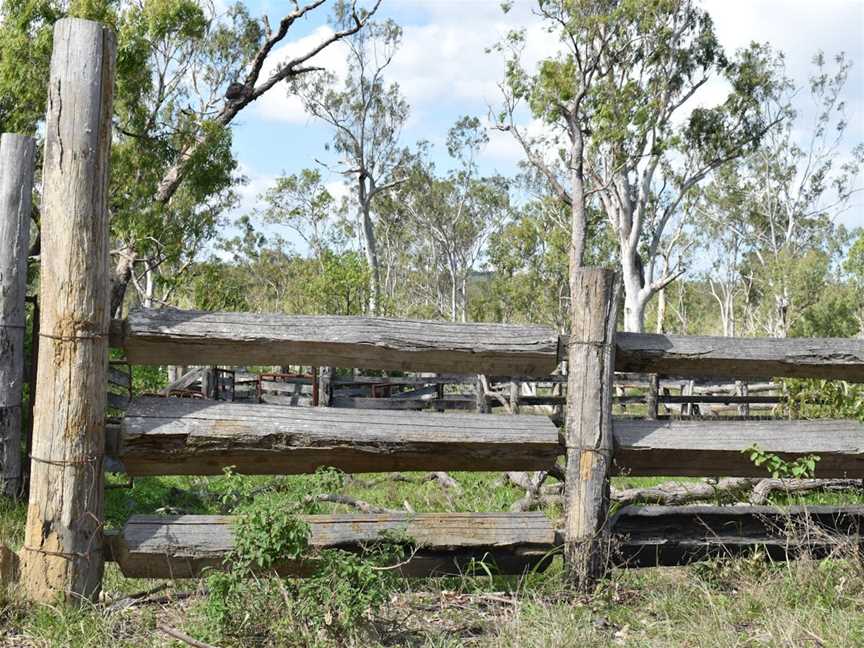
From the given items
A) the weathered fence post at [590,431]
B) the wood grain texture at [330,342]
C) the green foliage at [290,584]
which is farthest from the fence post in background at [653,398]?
the green foliage at [290,584]

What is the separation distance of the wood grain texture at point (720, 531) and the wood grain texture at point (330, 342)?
0.94m

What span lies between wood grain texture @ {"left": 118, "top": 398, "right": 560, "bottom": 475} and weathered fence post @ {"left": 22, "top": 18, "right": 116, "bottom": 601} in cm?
22

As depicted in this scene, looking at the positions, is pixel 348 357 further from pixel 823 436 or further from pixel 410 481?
pixel 410 481

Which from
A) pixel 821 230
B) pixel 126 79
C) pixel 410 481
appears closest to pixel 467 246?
pixel 821 230

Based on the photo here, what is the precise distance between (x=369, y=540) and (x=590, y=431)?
112cm

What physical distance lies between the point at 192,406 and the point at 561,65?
2379cm

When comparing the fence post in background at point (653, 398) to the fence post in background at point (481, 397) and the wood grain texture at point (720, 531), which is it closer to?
the fence post in background at point (481, 397)

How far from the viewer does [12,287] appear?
242 inches

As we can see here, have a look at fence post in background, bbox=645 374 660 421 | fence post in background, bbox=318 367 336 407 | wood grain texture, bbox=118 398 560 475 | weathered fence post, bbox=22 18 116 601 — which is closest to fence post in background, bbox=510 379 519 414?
fence post in background, bbox=645 374 660 421

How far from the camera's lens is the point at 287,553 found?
3201 mm

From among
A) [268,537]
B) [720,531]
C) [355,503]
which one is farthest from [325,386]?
[268,537]

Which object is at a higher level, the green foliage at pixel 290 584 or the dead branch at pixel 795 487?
Result: the green foliage at pixel 290 584

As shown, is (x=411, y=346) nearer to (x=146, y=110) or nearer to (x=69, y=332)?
(x=69, y=332)

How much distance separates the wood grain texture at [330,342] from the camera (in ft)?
12.0
